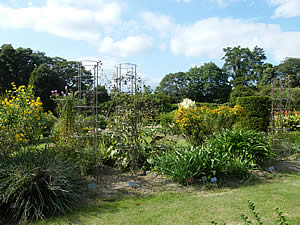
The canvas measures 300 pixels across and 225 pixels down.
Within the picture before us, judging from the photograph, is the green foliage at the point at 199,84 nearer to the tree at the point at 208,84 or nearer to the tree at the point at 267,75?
the tree at the point at 208,84

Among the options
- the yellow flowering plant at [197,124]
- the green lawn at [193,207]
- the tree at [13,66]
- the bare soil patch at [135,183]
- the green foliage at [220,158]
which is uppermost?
the tree at [13,66]

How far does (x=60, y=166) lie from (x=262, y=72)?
3451 cm

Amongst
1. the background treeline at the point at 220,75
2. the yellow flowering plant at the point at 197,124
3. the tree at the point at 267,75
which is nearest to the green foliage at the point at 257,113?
A: the yellow flowering plant at the point at 197,124

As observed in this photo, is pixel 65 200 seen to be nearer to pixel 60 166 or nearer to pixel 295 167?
pixel 60 166

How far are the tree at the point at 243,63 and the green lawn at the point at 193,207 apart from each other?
3218cm

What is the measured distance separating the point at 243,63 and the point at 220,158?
34.3 metres

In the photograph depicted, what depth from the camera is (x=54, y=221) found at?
2.91 meters

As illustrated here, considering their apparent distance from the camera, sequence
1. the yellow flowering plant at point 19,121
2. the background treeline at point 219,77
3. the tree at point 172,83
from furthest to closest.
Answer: the tree at point 172,83, the background treeline at point 219,77, the yellow flowering plant at point 19,121

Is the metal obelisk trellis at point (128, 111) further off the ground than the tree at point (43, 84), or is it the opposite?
the tree at point (43, 84)

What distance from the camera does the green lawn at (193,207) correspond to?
2910mm

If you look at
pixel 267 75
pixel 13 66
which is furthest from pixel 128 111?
pixel 267 75

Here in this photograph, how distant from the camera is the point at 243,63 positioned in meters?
35.7

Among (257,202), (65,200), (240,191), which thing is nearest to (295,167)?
(240,191)

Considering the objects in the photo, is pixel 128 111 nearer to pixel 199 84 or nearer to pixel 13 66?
pixel 13 66
